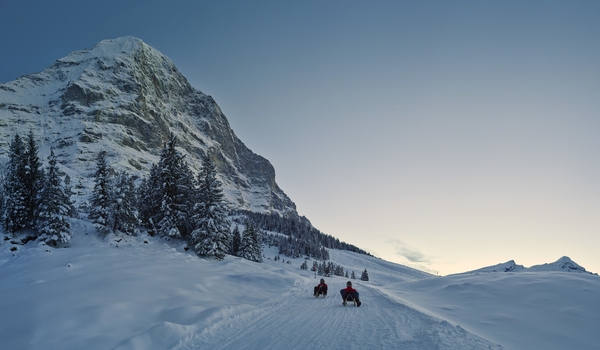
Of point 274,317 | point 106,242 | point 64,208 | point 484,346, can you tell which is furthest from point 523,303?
point 64,208

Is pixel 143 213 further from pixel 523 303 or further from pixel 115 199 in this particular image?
pixel 523 303

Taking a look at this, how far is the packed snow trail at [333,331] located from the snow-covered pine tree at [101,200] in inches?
986

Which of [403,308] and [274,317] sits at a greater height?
[403,308]

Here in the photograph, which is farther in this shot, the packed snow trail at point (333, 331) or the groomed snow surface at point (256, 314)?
the groomed snow surface at point (256, 314)

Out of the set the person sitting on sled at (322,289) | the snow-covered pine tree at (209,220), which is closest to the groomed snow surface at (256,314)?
the person sitting on sled at (322,289)

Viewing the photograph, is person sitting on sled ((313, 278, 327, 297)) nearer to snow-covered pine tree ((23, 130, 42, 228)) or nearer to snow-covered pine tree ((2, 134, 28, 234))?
snow-covered pine tree ((23, 130, 42, 228))

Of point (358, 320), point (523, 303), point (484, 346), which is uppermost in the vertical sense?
point (523, 303)

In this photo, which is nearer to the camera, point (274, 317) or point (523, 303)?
point (274, 317)

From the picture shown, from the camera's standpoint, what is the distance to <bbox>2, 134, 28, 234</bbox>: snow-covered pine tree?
93.0 feet

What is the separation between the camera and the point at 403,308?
32.3 feet

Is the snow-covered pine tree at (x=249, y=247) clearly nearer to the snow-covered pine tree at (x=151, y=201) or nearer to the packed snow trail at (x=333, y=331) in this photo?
the snow-covered pine tree at (x=151, y=201)

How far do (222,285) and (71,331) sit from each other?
7711mm

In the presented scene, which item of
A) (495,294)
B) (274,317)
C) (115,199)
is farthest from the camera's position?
(115,199)

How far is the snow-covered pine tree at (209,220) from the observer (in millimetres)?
25688
